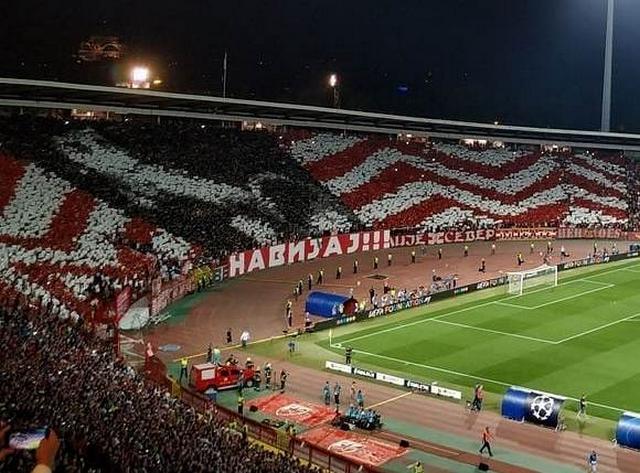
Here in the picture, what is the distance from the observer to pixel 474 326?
4231 cm

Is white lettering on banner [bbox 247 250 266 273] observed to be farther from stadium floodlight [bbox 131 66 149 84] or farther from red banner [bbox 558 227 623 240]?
red banner [bbox 558 227 623 240]

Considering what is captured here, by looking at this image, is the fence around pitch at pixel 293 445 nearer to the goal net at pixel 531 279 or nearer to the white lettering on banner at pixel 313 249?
the goal net at pixel 531 279

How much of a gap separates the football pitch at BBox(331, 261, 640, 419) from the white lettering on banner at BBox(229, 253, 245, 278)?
12961mm

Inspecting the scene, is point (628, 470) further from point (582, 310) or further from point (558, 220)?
point (558, 220)

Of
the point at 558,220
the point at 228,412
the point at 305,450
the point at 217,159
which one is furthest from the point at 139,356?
the point at 558,220

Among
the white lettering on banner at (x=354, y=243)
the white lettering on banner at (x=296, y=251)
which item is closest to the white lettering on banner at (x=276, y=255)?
the white lettering on banner at (x=296, y=251)

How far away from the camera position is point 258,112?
7150 cm

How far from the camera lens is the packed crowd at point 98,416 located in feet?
47.9

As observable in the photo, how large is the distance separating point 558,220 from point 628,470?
182ft

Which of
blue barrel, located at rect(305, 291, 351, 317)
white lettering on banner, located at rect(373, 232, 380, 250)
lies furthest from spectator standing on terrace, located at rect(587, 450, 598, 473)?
white lettering on banner, located at rect(373, 232, 380, 250)

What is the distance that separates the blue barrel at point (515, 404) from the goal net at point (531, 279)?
876 inches

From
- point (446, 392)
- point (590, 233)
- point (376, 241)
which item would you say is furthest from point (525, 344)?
point (590, 233)

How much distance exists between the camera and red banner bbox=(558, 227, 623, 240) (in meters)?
76.1

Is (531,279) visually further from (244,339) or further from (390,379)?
(390,379)
